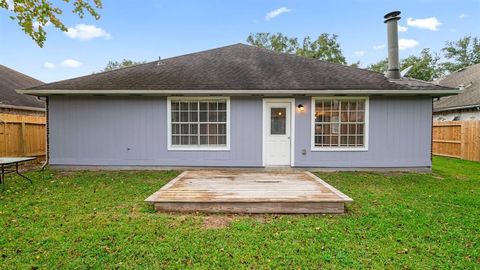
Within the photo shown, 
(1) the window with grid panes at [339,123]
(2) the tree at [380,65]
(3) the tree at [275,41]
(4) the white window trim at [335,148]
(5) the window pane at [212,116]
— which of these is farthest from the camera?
(2) the tree at [380,65]

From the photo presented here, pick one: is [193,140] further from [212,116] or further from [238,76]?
[238,76]

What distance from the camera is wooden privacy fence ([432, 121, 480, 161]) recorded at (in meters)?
9.76

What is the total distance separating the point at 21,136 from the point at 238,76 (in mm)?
8781

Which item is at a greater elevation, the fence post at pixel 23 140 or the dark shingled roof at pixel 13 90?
the dark shingled roof at pixel 13 90

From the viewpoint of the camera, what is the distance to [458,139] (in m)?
10.7

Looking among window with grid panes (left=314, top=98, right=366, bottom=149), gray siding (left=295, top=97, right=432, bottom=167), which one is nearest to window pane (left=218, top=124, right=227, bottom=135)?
gray siding (left=295, top=97, right=432, bottom=167)

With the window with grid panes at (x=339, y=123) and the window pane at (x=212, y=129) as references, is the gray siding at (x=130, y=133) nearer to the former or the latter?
the window pane at (x=212, y=129)

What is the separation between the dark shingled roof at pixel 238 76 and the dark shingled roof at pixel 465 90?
6324 mm

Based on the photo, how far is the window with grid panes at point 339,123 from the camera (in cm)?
760

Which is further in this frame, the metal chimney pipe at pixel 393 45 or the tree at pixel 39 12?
the metal chimney pipe at pixel 393 45

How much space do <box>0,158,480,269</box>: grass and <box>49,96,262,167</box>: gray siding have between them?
2.57 meters

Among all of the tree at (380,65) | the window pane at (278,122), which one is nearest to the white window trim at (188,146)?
the window pane at (278,122)

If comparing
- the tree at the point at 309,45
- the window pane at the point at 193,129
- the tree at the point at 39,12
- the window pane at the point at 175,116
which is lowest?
the window pane at the point at 193,129

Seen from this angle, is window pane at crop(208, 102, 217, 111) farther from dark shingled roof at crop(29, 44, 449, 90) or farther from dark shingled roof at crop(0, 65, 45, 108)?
dark shingled roof at crop(0, 65, 45, 108)
